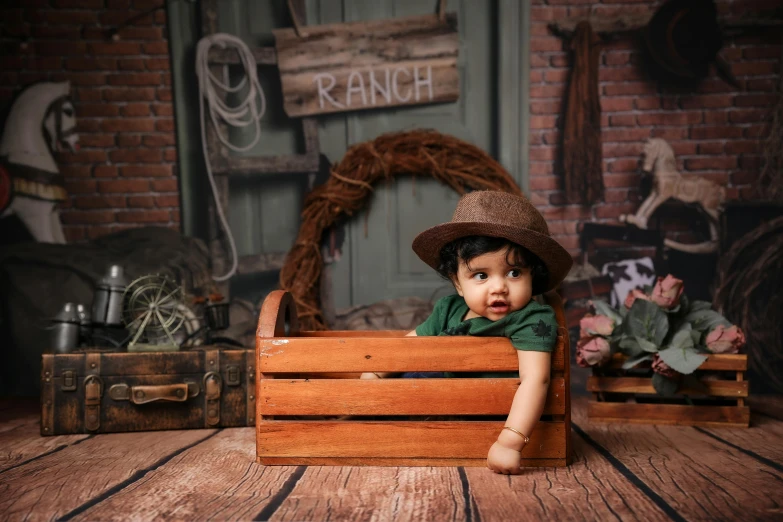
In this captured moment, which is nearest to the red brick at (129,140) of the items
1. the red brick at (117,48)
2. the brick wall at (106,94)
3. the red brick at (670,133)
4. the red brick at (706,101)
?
the brick wall at (106,94)

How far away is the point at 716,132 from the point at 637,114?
36 cm

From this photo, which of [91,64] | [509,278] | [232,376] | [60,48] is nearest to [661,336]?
[509,278]

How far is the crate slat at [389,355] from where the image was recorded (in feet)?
5.51

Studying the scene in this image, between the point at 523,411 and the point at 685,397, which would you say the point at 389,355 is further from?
the point at 685,397

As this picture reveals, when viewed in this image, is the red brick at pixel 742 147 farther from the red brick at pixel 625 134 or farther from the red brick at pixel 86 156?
the red brick at pixel 86 156

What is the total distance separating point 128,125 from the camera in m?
3.09

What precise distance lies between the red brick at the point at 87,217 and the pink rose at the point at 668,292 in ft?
7.74

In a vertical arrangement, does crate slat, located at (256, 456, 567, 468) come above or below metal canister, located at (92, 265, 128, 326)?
below

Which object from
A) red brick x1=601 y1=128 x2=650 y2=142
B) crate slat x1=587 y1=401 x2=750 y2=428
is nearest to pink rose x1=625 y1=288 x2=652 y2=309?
crate slat x1=587 y1=401 x2=750 y2=428

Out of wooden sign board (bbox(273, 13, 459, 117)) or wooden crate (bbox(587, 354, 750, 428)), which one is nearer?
wooden crate (bbox(587, 354, 750, 428))

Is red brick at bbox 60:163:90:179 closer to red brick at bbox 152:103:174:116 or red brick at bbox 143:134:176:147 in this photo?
red brick at bbox 143:134:176:147

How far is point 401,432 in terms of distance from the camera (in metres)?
1.69

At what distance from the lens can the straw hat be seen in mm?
1657

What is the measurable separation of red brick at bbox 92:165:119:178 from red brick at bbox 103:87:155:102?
32cm
